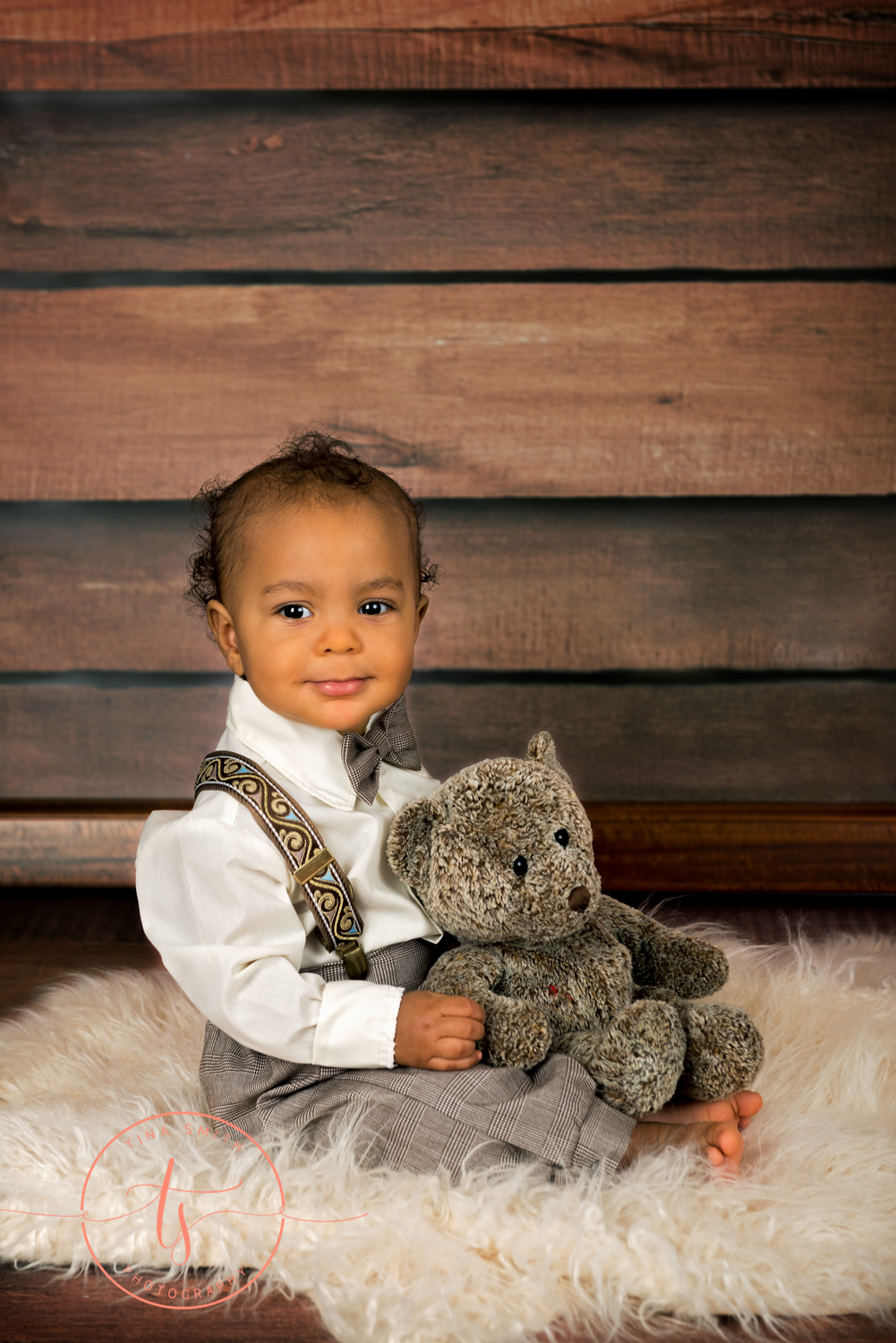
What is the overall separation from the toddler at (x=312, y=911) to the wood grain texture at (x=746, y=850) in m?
0.64

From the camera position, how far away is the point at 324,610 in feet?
2.93

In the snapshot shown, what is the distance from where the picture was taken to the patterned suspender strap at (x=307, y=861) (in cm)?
86

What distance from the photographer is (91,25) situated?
58.3 inches

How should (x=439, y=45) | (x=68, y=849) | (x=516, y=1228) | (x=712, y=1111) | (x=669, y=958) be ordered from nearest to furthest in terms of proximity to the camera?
1. (x=516, y=1228)
2. (x=712, y=1111)
3. (x=669, y=958)
4. (x=439, y=45)
5. (x=68, y=849)

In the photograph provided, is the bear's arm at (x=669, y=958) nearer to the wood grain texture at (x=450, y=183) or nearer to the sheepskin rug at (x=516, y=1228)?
the sheepskin rug at (x=516, y=1228)

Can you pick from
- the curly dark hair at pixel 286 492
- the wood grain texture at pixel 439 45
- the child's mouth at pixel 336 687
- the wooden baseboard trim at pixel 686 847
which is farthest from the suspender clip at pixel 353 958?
the wood grain texture at pixel 439 45

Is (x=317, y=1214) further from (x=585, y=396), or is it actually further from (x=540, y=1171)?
(x=585, y=396)

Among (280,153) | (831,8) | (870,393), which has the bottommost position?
(870,393)

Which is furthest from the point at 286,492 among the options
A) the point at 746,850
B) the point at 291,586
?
the point at 746,850

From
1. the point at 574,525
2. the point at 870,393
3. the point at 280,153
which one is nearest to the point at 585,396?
the point at 574,525

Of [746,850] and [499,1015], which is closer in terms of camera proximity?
[499,1015]

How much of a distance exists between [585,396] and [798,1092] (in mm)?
1001

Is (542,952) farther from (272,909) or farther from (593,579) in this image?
(593,579)

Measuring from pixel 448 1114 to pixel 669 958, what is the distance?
0.89 feet
